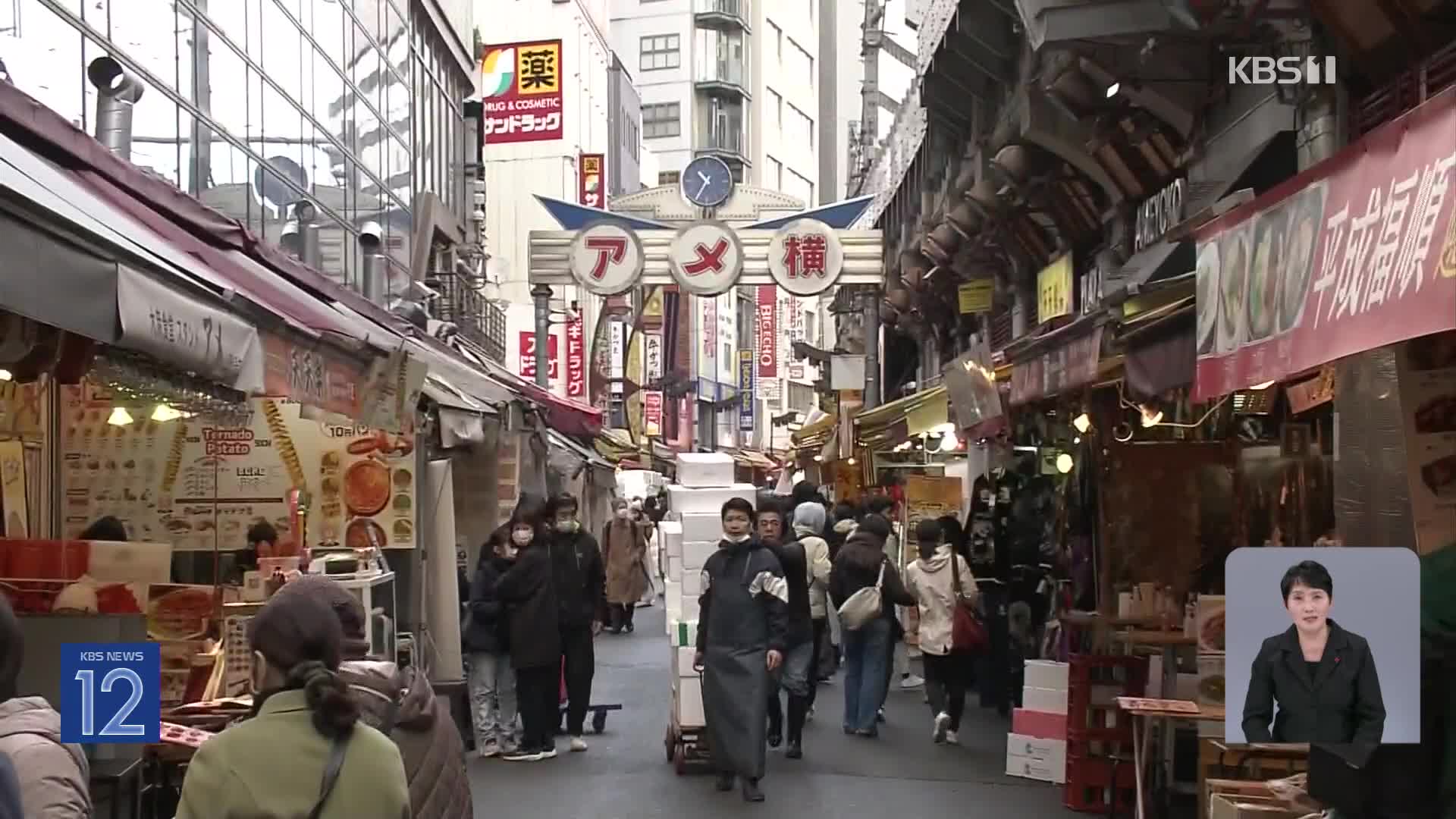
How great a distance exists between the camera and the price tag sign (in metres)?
4.76

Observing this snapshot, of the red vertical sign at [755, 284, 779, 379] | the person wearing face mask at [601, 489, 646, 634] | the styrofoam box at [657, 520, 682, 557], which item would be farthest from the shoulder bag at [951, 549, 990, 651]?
the red vertical sign at [755, 284, 779, 379]

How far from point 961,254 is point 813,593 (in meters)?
9.43

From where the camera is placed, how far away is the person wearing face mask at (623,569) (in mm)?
23031

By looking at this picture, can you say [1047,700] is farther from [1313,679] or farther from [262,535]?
[1313,679]

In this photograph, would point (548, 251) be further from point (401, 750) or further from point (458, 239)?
point (401, 750)

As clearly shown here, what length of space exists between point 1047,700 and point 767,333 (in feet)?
198

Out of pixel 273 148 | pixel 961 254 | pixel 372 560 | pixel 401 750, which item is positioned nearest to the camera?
pixel 401 750

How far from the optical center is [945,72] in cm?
1945

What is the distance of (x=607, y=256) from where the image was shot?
2617 cm

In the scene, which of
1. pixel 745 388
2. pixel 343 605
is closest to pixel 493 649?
pixel 343 605

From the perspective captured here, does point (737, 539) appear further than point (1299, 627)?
Yes

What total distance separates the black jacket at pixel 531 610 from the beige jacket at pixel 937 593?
294 centimetres

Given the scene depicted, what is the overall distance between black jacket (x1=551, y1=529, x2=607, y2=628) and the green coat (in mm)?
8477

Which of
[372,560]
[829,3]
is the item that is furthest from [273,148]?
[829,3]
